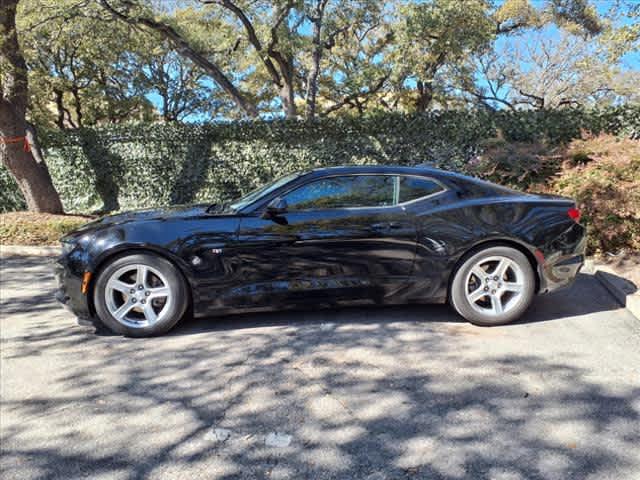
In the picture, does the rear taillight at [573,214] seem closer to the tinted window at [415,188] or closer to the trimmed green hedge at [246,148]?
the tinted window at [415,188]

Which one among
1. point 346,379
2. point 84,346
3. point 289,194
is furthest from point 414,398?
point 84,346

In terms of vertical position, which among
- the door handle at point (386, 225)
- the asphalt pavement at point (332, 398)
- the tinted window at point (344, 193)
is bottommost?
the asphalt pavement at point (332, 398)

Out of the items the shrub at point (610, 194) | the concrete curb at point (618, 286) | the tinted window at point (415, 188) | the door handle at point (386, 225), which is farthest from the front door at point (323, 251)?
the shrub at point (610, 194)

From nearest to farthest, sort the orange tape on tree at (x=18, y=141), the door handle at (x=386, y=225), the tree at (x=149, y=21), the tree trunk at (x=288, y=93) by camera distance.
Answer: the door handle at (x=386, y=225), the orange tape on tree at (x=18, y=141), the tree at (x=149, y=21), the tree trunk at (x=288, y=93)

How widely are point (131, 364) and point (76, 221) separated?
6.52 metres

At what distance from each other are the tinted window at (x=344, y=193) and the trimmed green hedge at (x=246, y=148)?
553 cm

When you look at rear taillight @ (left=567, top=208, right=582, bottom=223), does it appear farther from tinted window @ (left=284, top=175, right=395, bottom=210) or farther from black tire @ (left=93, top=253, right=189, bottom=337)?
black tire @ (left=93, top=253, right=189, bottom=337)

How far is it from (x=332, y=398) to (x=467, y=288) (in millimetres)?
1713

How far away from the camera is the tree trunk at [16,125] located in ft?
27.7

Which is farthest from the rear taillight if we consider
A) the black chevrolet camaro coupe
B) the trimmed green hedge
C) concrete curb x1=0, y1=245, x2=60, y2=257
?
concrete curb x1=0, y1=245, x2=60, y2=257

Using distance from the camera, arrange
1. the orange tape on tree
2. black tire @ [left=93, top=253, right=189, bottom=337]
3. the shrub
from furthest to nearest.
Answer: the orange tape on tree, the shrub, black tire @ [left=93, top=253, right=189, bottom=337]

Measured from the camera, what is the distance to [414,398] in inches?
109

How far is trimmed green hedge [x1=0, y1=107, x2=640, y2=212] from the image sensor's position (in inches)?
352

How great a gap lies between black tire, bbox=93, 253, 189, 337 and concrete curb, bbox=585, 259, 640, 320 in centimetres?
402
